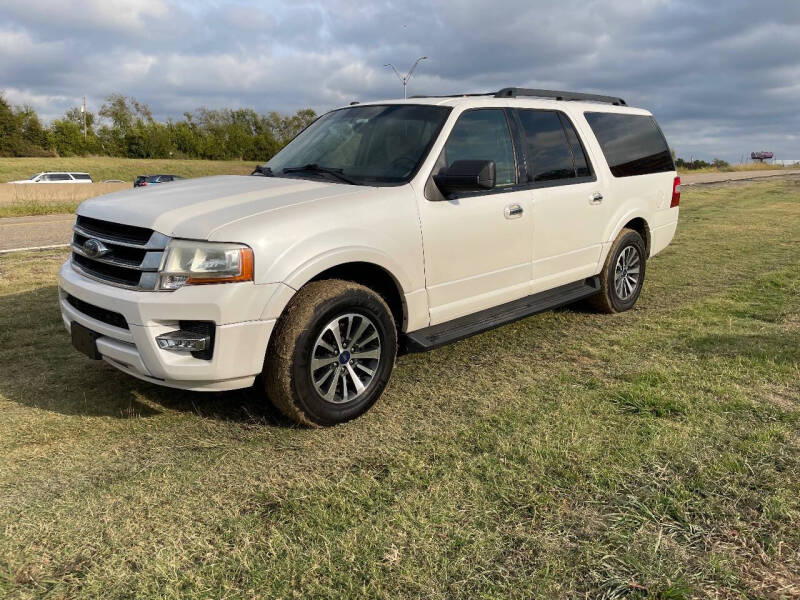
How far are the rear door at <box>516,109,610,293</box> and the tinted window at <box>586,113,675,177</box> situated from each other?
441 mm

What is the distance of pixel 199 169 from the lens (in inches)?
2334

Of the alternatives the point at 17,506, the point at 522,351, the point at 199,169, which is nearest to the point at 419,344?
the point at 522,351

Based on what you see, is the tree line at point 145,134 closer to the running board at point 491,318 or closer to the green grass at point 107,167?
the green grass at point 107,167

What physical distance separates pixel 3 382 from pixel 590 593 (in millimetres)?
Result: 3981

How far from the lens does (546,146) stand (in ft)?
15.8

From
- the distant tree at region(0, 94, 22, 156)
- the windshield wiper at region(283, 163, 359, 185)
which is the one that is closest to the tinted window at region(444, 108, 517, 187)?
the windshield wiper at region(283, 163, 359, 185)

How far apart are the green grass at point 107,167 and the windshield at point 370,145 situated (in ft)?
135

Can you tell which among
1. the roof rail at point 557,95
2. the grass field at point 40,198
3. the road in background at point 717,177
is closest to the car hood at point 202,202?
the roof rail at point 557,95

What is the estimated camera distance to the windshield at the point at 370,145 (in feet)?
13.0

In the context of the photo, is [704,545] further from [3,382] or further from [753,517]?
[3,382]

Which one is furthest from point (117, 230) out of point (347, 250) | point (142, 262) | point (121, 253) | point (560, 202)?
point (560, 202)

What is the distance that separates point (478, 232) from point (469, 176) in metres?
0.51

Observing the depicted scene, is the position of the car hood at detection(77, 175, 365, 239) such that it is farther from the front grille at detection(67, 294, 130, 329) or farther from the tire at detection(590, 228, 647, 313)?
the tire at detection(590, 228, 647, 313)

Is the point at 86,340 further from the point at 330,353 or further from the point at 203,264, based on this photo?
the point at 330,353
